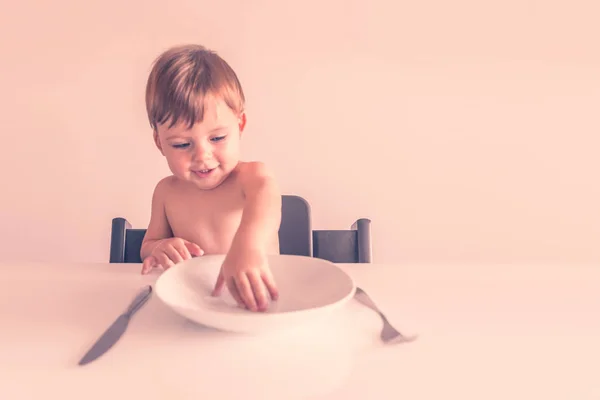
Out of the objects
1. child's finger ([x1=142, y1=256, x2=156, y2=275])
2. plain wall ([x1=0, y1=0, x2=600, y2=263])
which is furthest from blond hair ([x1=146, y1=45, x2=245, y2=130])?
plain wall ([x1=0, y1=0, x2=600, y2=263])

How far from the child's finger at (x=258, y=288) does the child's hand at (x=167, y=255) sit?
235 mm

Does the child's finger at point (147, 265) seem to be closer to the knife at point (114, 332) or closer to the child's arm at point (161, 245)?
the child's arm at point (161, 245)

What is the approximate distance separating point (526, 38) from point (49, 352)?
1728 mm

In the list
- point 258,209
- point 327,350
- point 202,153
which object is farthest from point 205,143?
point 327,350

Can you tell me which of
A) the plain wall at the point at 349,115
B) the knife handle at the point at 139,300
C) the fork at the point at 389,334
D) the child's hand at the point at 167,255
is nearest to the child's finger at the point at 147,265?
the child's hand at the point at 167,255

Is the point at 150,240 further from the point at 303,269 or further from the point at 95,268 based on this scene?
the point at 303,269

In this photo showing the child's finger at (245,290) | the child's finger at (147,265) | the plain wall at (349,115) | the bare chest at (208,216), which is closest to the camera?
the child's finger at (245,290)

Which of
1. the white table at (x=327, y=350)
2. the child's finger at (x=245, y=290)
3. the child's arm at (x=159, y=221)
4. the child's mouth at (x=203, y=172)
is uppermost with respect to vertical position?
the child's mouth at (x=203, y=172)

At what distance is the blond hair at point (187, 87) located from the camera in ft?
2.65

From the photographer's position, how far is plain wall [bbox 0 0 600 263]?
1.65 meters

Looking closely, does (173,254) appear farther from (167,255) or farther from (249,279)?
(249,279)

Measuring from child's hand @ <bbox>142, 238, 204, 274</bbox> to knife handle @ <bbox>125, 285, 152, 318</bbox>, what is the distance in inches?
4.2

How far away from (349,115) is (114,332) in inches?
52.1

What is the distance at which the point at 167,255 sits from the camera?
79 cm
